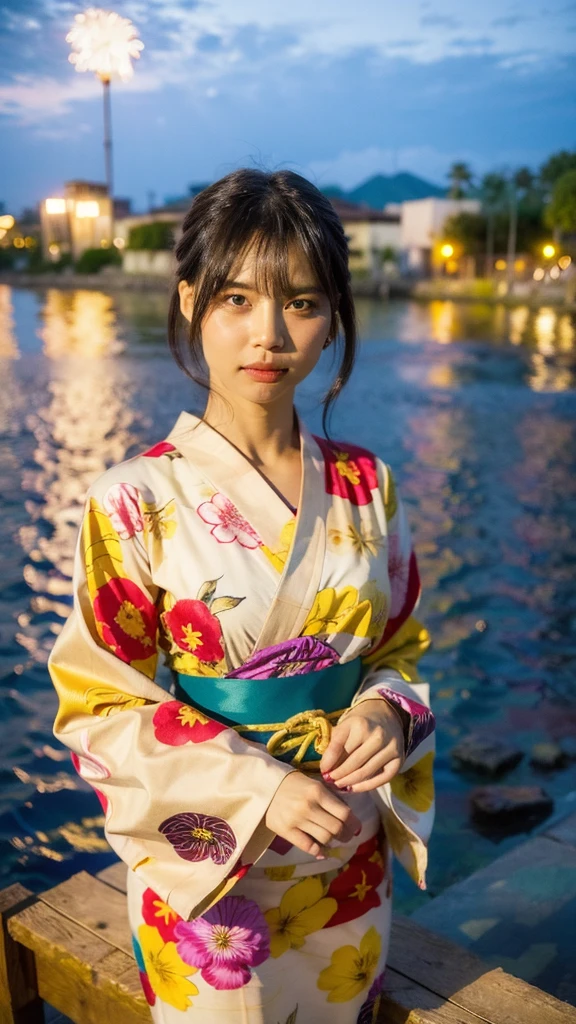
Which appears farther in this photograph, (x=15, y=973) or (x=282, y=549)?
(x=15, y=973)

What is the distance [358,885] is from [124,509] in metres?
0.76

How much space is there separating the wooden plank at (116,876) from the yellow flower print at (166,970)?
500 mm

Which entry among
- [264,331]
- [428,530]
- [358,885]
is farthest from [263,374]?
[428,530]

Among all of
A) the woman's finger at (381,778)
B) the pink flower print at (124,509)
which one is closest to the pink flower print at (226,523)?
the pink flower print at (124,509)

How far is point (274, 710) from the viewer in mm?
1536

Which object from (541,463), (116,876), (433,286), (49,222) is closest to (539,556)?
(541,463)

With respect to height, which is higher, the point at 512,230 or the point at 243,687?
the point at 512,230

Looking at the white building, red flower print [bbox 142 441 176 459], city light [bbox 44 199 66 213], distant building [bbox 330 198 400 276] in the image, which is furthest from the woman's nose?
city light [bbox 44 199 66 213]

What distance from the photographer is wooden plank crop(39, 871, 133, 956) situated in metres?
1.89

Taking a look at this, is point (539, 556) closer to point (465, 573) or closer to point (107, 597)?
point (465, 573)

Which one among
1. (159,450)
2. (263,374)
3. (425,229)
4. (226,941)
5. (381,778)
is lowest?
(226,941)

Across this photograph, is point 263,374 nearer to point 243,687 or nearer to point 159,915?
point 243,687

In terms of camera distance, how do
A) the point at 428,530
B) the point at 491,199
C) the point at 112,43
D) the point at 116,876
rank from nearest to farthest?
the point at 116,876 < the point at 428,530 < the point at 112,43 < the point at 491,199

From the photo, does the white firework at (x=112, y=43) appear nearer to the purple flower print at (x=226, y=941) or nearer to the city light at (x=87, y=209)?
the purple flower print at (x=226, y=941)
